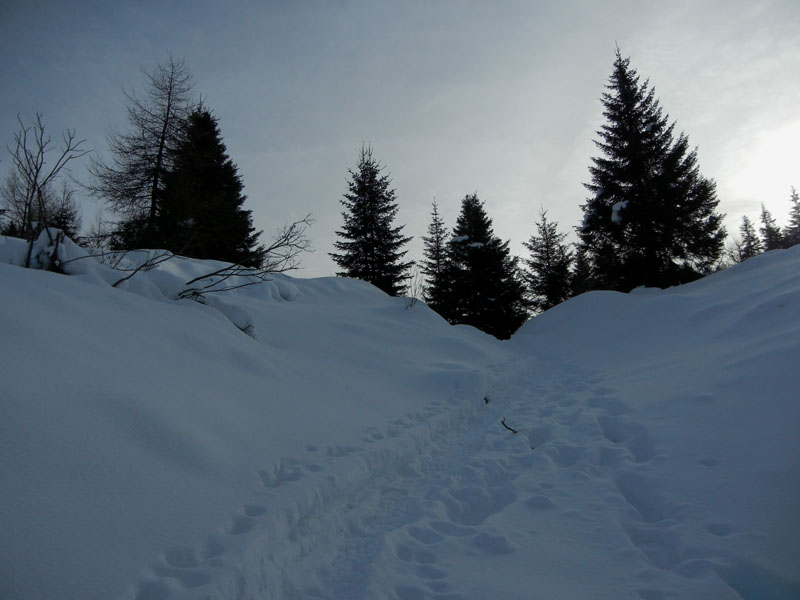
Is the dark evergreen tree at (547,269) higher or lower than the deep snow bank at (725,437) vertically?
higher

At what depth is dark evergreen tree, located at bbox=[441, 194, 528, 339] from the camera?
18.3m

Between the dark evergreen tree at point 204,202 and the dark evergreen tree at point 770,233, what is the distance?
45928mm

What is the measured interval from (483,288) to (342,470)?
627 inches

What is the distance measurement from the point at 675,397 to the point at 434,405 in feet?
10.1

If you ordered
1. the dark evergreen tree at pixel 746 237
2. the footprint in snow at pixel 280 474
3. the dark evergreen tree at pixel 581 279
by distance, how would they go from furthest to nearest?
1. the dark evergreen tree at pixel 746 237
2. the dark evergreen tree at pixel 581 279
3. the footprint in snow at pixel 280 474

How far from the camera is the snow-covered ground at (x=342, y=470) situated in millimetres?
1984

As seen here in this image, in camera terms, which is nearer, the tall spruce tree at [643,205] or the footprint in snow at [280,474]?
the footprint in snow at [280,474]

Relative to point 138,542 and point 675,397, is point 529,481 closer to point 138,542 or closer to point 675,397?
point 675,397

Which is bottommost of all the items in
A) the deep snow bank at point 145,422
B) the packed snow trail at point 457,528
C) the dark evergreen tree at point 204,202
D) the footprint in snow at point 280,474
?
the packed snow trail at point 457,528

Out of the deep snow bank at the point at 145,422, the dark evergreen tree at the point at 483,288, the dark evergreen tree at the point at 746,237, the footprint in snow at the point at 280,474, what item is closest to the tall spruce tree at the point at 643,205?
the dark evergreen tree at the point at 483,288

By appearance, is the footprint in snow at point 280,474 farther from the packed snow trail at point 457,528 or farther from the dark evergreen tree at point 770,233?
the dark evergreen tree at point 770,233

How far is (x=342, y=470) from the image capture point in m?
3.31

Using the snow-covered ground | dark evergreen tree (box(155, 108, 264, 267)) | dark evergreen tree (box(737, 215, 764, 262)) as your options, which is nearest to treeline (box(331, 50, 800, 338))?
dark evergreen tree (box(155, 108, 264, 267))

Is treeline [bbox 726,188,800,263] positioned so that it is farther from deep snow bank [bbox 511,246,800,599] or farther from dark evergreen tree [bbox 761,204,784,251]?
deep snow bank [bbox 511,246,800,599]
